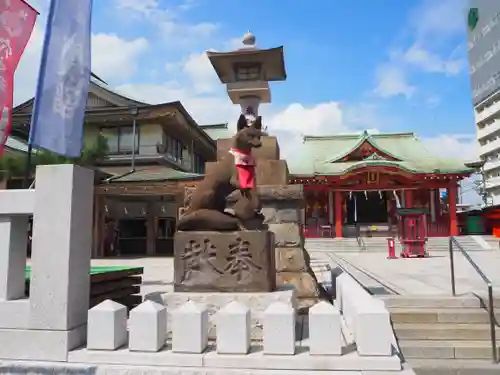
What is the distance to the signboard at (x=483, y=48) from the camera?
54.2 metres

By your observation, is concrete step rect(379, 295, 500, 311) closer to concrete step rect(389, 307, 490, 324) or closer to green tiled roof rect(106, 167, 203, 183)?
concrete step rect(389, 307, 490, 324)

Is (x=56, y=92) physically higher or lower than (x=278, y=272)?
higher

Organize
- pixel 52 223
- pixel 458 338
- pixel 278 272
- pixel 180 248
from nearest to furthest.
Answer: pixel 52 223, pixel 180 248, pixel 458 338, pixel 278 272

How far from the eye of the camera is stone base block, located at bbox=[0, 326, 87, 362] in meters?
2.98

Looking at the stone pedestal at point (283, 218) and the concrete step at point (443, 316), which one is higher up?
the stone pedestal at point (283, 218)

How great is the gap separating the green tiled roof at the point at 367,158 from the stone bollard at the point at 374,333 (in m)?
21.6

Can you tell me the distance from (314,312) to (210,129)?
29.7 metres

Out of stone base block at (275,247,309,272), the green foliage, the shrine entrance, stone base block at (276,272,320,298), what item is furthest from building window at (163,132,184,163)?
stone base block at (276,272,320,298)

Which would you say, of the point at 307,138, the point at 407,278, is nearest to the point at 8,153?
the point at 407,278

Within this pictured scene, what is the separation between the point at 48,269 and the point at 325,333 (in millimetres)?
2114

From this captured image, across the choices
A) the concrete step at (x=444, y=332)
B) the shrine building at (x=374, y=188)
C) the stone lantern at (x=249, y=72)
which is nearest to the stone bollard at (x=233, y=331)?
the concrete step at (x=444, y=332)

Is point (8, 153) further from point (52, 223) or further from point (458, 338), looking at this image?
point (458, 338)

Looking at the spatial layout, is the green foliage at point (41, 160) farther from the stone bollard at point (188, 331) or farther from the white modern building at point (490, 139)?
the white modern building at point (490, 139)

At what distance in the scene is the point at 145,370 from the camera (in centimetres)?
275
